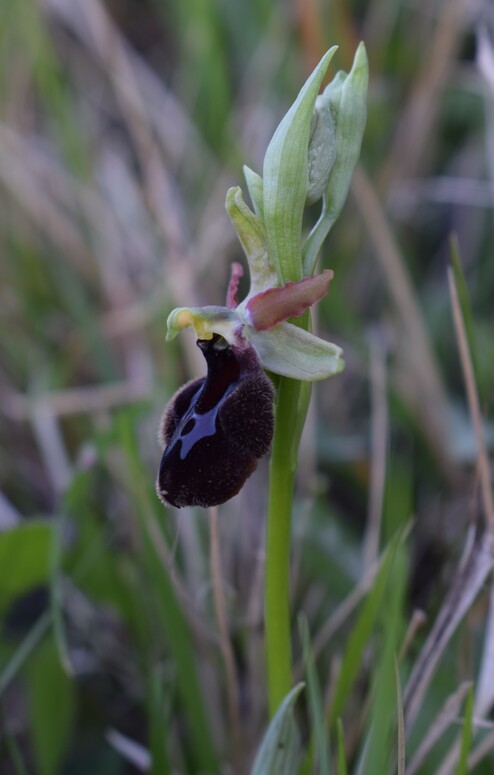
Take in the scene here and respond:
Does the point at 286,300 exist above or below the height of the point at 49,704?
above

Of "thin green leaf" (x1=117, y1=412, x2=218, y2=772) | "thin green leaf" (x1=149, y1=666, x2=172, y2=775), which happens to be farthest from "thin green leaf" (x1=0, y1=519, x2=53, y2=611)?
"thin green leaf" (x1=149, y1=666, x2=172, y2=775)

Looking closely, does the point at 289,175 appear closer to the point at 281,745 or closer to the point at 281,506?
the point at 281,506

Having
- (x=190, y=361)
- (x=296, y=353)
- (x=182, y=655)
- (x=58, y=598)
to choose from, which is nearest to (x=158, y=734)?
(x=182, y=655)

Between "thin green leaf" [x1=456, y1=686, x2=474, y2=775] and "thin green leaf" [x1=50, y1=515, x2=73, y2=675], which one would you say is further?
"thin green leaf" [x1=50, y1=515, x2=73, y2=675]

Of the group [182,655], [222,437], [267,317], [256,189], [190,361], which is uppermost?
[256,189]

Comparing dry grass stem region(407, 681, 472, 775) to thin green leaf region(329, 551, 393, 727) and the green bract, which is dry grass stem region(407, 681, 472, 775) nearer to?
thin green leaf region(329, 551, 393, 727)

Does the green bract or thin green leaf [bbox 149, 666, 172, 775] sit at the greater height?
the green bract

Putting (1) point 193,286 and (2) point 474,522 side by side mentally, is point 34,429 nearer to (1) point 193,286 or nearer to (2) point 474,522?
(1) point 193,286
